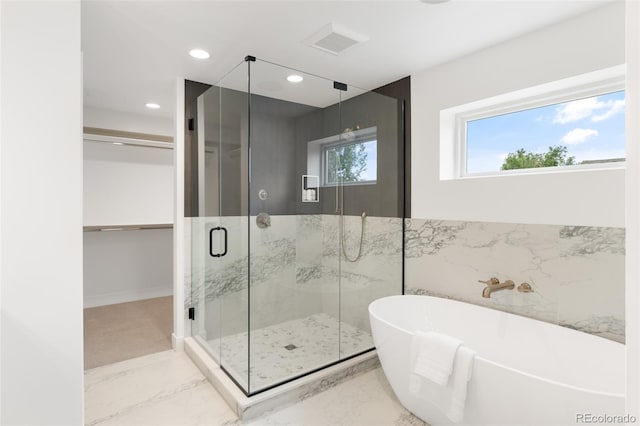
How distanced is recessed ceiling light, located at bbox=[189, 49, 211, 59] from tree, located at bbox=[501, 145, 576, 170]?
7.58 ft

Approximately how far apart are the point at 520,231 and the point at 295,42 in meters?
1.94

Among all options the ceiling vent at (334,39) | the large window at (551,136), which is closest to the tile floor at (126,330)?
the ceiling vent at (334,39)

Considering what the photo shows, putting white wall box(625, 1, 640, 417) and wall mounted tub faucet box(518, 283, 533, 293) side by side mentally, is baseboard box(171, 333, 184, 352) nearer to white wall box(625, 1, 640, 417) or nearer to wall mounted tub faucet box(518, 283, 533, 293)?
wall mounted tub faucet box(518, 283, 533, 293)

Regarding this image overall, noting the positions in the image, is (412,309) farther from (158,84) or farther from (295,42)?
(158,84)

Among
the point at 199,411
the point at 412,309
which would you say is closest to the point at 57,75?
the point at 199,411

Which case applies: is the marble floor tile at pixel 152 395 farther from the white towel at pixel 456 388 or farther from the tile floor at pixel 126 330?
the white towel at pixel 456 388

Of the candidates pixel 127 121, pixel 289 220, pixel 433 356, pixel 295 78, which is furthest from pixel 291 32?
pixel 127 121

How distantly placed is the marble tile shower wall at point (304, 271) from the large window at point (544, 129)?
34.7 inches

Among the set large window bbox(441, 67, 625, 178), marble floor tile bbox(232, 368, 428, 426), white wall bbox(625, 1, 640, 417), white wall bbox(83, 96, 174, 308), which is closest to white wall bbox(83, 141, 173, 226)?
white wall bbox(83, 96, 174, 308)

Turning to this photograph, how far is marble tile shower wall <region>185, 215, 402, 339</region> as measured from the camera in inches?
105

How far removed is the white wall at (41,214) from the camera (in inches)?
60.6

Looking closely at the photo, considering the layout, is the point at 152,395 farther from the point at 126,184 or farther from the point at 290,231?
the point at 126,184

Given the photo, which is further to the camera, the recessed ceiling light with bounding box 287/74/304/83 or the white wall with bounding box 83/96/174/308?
the white wall with bounding box 83/96/174/308

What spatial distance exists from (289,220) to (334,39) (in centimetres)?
133
